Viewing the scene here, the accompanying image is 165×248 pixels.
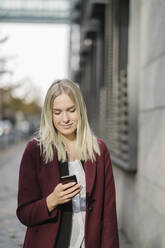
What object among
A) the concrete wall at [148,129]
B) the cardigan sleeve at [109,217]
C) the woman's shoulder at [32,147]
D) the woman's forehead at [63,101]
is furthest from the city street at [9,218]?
the woman's forehead at [63,101]

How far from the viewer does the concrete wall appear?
427cm

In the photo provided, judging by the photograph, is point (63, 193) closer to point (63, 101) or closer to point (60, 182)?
point (60, 182)

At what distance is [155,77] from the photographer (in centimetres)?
453

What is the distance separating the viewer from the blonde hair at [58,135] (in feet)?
8.11

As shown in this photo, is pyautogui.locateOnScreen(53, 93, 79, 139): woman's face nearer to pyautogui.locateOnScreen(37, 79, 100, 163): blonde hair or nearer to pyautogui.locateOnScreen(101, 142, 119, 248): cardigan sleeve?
pyautogui.locateOnScreen(37, 79, 100, 163): blonde hair

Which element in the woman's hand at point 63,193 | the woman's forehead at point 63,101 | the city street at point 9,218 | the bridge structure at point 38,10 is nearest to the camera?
the woman's hand at point 63,193

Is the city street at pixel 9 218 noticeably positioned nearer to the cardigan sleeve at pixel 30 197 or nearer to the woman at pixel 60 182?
the woman at pixel 60 182

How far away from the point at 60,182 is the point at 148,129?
2.62m

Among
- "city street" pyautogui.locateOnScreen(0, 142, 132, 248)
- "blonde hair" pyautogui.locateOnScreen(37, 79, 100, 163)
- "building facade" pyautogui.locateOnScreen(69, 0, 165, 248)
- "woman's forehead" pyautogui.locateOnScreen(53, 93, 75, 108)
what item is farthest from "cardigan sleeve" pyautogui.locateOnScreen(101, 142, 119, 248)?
"city street" pyautogui.locateOnScreen(0, 142, 132, 248)

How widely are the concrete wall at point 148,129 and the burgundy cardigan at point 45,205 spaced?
1.73m

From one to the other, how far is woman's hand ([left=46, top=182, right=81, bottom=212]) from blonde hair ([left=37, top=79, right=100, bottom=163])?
0.81 feet

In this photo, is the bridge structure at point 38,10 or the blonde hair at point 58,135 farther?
the bridge structure at point 38,10

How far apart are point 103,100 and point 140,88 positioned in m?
4.57

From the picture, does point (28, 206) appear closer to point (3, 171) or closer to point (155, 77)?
point (155, 77)
